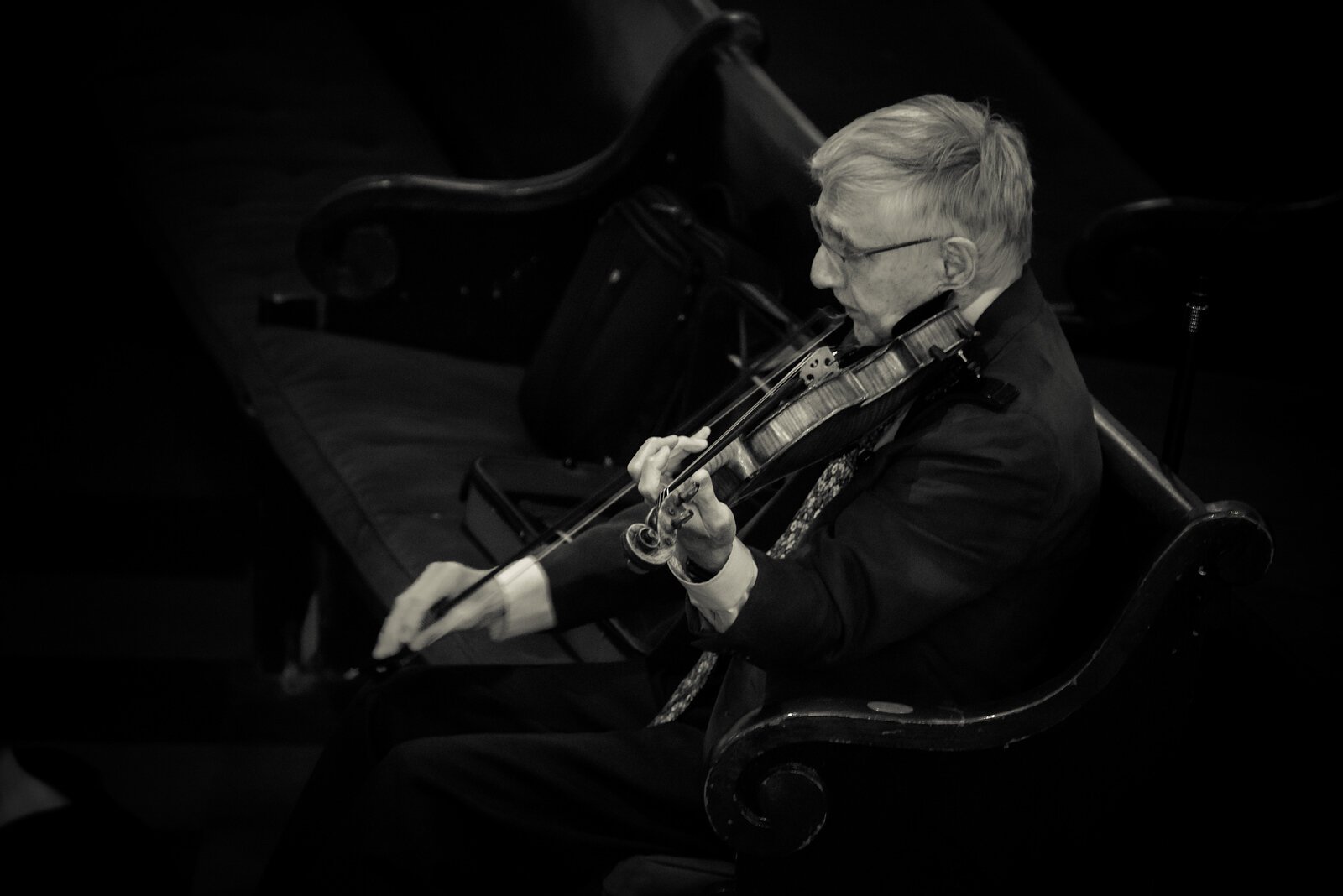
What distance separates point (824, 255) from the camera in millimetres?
1762

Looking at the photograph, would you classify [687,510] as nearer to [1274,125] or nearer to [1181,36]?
[1274,125]

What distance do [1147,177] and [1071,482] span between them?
2788mm

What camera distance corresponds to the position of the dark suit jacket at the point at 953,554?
1616mm

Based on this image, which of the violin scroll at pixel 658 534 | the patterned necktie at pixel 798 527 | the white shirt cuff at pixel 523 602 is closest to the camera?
the violin scroll at pixel 658 534

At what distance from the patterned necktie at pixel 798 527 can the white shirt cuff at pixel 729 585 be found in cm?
12

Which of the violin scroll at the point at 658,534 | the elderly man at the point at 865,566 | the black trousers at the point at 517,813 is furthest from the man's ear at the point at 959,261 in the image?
the black trousers at the point at 517,813

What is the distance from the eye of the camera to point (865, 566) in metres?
1.63

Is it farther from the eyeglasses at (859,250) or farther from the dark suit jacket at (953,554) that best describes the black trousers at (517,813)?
the eyeglasses at (859,250)

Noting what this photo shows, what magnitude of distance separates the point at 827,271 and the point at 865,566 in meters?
0.33

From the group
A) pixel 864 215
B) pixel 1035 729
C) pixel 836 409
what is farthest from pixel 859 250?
pixel 1035 729

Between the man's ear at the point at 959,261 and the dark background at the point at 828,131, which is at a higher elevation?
the man's ear at the point at 959,261

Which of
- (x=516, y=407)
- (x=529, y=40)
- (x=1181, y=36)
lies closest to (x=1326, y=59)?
(x=1181, y=36)

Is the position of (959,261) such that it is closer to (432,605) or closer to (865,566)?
(865,566)

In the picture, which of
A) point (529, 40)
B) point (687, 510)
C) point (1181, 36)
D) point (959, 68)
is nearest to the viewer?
point (687, 510)
